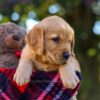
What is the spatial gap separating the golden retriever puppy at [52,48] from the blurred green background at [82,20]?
5.30m

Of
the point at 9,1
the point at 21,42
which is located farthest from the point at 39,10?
the point at 21,42

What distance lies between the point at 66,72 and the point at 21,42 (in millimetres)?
352

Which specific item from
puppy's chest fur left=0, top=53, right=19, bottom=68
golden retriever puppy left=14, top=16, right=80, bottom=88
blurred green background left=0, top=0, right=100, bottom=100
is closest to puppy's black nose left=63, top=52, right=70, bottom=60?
golden retriever puppy left=14, top=16, right=80, bottom=88

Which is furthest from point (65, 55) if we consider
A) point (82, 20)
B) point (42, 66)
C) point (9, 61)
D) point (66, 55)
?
point (82, 20)

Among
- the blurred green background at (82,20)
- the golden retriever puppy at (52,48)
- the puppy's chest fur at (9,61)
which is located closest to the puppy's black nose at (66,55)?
the golden retriever puppy at (52,48)

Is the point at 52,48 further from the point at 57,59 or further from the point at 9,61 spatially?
the point at 9,61

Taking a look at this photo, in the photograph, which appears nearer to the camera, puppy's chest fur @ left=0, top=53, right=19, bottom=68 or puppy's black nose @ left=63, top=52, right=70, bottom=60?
puppy's black nose @ left=63, top=52, right=70, bottom=60

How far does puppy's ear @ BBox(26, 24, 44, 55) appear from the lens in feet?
8.80

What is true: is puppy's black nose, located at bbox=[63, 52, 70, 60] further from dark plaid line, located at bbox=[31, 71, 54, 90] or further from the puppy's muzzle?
dark plaid line, located at bbox=[31, 71, 54, 90]

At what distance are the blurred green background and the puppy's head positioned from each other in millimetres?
5311

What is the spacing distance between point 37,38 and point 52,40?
0.06 metres

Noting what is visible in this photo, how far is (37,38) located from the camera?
2.69m

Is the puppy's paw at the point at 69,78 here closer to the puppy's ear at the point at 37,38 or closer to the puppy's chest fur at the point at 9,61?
the puppy's ear at the point at 37,38

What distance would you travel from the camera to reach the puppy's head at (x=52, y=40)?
2.68 meters
